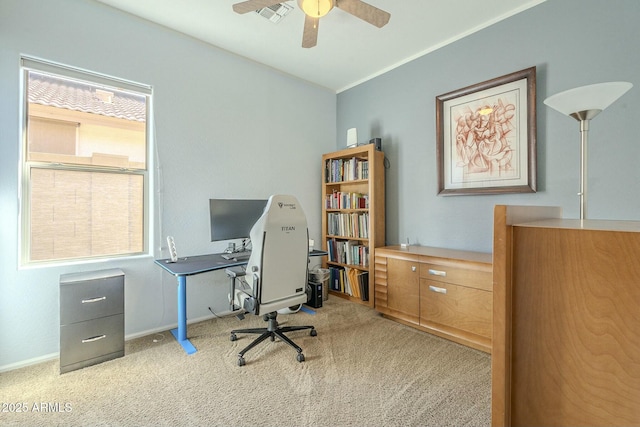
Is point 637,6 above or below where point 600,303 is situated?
above

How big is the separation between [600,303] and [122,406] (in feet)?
7.43

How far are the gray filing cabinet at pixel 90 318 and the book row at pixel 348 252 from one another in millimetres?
2335

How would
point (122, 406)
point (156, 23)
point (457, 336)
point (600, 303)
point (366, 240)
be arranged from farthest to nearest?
point (366, 240)
point (156, 23)
point (457, 336)
point (122, 406)
point (600, 303)

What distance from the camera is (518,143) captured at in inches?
94.7

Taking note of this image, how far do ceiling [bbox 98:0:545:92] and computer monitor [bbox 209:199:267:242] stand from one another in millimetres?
1671

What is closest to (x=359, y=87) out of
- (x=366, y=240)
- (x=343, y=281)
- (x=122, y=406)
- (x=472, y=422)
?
(x=366, y=240)

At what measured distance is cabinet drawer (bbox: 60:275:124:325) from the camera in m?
1.98

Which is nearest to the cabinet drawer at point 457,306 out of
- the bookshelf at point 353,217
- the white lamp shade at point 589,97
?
the bookshelf at point 353,217

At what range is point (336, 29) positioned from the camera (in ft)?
8.79

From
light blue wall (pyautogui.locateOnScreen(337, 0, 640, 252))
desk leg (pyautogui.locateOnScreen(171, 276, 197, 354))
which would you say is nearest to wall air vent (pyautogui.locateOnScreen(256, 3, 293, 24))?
light blue wall (pyautogui.locateOnScreen(337, 0, 640, 252))

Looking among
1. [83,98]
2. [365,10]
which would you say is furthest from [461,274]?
[83,98]

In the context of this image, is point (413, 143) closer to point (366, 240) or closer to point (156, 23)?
point (366, 240)

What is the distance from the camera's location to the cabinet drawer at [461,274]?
218 cm

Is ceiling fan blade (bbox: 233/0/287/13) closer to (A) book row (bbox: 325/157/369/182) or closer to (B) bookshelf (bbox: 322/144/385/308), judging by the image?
(B) bookshelf (bbox: 322/144/385/308)
